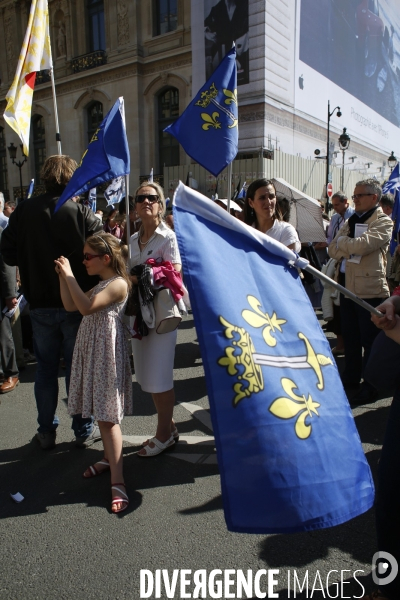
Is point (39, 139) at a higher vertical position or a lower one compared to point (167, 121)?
higher

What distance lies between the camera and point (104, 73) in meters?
24.4

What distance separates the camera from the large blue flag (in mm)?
3089

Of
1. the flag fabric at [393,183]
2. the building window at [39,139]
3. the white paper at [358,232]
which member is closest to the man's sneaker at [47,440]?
the white paper at [358,232]

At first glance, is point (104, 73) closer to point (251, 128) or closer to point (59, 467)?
point (251, 128)

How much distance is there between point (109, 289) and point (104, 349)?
0.38 meters

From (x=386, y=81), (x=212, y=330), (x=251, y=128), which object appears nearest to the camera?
(x=212, y=330)

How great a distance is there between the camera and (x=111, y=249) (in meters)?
3.07

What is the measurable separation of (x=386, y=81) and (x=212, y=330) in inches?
1508

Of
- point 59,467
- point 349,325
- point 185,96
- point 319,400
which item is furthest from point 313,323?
point 185,96

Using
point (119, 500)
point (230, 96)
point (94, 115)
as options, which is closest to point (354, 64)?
point (94, 115)

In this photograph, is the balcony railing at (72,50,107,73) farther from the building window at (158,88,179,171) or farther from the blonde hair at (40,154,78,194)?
the blonde hair at (40,154,78,194)

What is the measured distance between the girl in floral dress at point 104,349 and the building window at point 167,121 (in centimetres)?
2152

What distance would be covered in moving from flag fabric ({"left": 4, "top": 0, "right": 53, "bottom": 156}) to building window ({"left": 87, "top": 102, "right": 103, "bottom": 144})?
20846 millimetres

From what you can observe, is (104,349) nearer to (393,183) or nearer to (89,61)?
(393,183)
